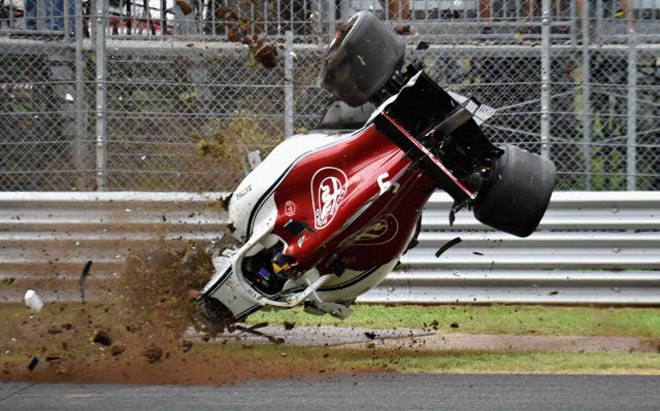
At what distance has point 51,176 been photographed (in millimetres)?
9750

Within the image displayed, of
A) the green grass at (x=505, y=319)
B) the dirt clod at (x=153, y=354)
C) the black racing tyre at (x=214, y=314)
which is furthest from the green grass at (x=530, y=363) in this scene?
the dirt clod at (x=153, y=354)

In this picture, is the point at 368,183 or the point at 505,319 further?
the point at 505,319

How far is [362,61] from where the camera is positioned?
6.22 metres

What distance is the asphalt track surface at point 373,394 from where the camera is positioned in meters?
5.96

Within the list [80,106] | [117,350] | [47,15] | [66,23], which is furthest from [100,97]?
[117,350]

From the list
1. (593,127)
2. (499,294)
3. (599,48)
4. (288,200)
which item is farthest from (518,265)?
(288,200)

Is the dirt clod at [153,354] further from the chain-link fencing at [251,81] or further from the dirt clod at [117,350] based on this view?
the chain-link fencing at [251,81]

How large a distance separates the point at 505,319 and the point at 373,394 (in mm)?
3061

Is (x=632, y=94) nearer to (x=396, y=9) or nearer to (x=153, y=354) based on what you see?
(x=396, y=9)

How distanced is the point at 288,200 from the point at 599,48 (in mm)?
3745

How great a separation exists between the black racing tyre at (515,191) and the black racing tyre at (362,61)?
2.58 ft

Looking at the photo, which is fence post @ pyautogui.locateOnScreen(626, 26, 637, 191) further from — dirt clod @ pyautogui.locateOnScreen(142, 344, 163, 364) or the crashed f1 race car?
dirt clod @ pyautogui.locateOnScreen(142, 344, 163, 364)

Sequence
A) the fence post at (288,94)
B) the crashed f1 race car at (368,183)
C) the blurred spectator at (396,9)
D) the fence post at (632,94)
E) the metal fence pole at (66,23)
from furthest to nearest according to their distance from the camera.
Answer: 1. the metal fence pole at (66,23)
2. the fence post at (288,94)
3. the blurred spectator at (396,9)
4. the fence post at (632,94)
5. the crashed f1 race car at (368,183)

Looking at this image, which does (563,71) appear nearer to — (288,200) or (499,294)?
(499,294)
